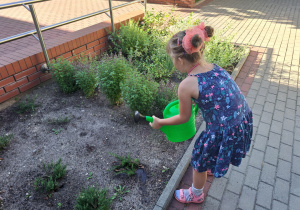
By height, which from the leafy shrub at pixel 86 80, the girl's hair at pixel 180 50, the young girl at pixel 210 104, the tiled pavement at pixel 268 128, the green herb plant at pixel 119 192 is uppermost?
the girl's hair at pixel 180 50

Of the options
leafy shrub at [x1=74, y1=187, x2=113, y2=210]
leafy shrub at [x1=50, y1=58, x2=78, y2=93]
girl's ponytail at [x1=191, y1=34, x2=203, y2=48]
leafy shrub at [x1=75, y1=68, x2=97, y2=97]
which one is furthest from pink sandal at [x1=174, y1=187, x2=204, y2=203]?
leafy shrub at [x1=50, y1=58, x2=78, y2=93]

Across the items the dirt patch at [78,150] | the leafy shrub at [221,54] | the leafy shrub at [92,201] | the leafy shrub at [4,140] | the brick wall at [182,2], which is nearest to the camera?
the leafy shrub at [92,201]

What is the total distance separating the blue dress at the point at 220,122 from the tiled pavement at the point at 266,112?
60 centimetres

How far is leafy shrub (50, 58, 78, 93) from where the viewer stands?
3230 millimetres

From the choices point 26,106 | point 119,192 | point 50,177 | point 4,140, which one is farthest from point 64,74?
point 119,192

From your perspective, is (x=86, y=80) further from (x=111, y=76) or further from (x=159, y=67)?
(x=159, y=67)

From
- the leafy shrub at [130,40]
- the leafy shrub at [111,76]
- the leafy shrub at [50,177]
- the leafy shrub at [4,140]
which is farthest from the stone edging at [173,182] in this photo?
the leafy shrub at [130,40]

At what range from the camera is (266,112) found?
11.1 ft

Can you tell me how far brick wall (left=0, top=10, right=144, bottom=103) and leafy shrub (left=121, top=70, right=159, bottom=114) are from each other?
4.78 feet

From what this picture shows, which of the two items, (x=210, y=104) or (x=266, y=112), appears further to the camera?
(x=266, y=112)

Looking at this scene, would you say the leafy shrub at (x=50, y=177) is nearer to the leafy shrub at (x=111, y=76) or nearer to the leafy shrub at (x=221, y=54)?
the leafy shrub at (x=111, y=76)

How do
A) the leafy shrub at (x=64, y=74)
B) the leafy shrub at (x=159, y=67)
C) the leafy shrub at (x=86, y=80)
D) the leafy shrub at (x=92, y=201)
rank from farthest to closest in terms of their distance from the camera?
the leafy shrub at (x=159, y=67)
the leafy shrub at (x=64, y=74)
the leafy shrub at (x=86, y=80)
the leafy shrub at (x=92, y=201)

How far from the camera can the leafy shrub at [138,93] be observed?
8.90 ft

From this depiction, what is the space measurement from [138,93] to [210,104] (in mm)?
1251
